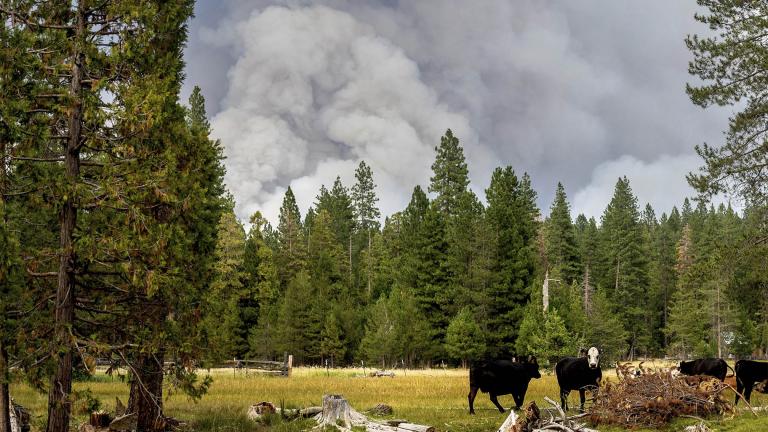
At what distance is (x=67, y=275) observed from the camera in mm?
11547

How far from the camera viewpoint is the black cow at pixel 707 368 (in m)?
16.7

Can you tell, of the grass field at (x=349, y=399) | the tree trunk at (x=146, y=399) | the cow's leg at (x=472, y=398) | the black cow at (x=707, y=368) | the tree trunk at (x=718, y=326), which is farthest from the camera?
the tree trunk at (x=718, y=326)

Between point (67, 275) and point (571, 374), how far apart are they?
1327 centimetres

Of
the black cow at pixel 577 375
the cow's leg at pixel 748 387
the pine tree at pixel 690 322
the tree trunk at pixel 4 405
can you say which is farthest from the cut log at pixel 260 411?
the pine tree at pixel 690 322

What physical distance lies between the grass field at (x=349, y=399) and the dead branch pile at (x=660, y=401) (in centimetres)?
45

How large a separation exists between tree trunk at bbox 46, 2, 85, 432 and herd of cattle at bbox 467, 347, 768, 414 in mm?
10384

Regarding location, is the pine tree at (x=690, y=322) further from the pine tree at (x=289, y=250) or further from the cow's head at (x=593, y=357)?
the cow's head at (x=593, y=357)

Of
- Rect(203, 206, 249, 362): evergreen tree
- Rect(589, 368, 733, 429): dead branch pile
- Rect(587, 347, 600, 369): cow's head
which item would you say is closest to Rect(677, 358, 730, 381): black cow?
Rect(587, 347, 600, 369): cow's head

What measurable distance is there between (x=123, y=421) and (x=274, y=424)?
368cm

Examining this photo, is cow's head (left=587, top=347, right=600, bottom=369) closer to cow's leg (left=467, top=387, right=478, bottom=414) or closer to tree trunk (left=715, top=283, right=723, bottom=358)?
cow's leg (left=467, top=387, right=478, bottom=414)

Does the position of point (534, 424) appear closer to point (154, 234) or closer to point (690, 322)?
point (154, 234)

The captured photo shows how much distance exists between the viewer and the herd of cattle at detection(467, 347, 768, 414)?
16875 millimetres

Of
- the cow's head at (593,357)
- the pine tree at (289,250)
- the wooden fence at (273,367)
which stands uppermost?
the pine tree at (289,250)

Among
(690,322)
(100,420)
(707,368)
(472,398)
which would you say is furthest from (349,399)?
(690,322)
